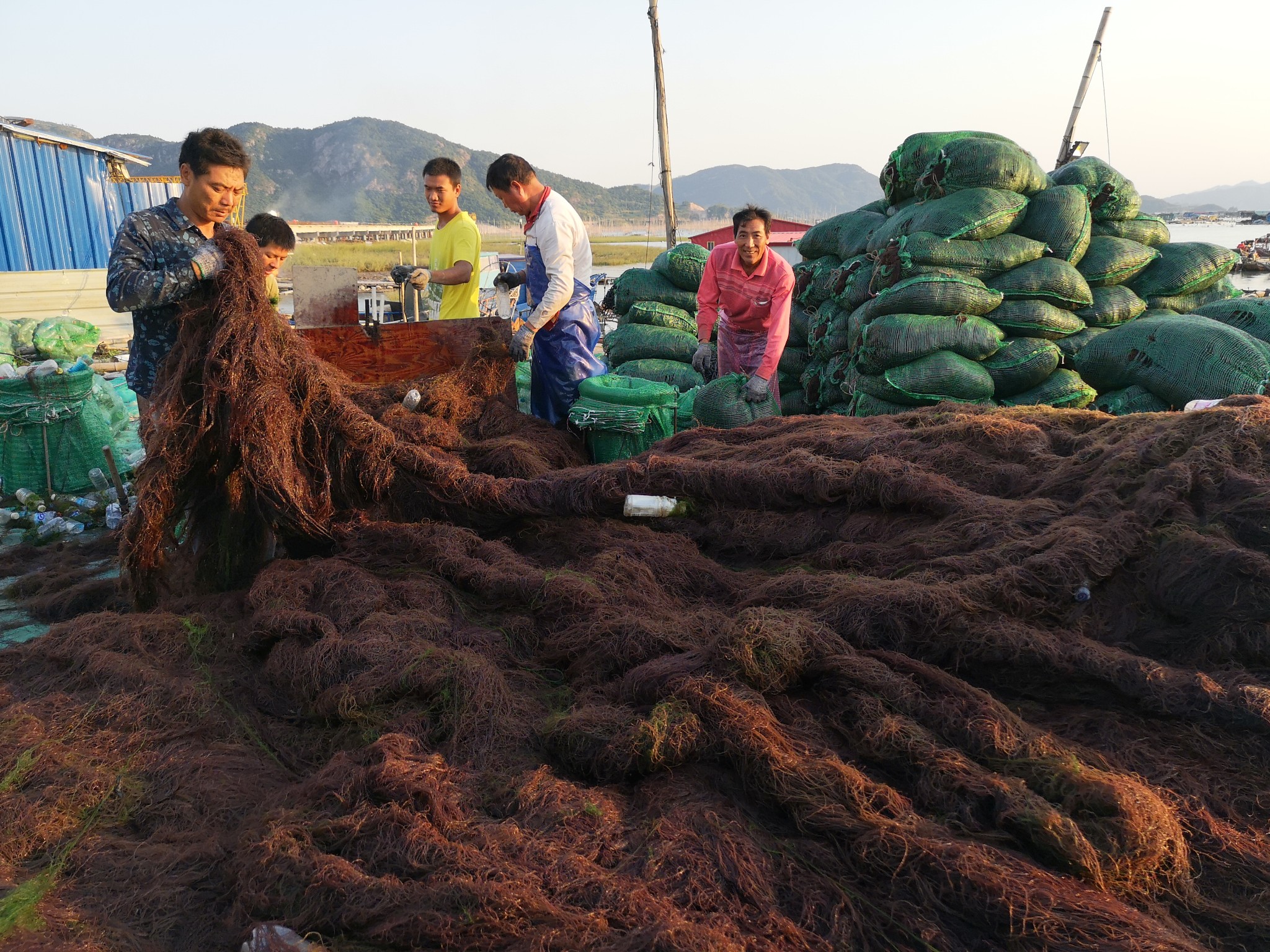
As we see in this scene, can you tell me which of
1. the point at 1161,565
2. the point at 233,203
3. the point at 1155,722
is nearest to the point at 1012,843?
the point at 1155,722

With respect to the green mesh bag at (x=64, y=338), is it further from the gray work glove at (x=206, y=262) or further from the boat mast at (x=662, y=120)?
the boat mast at (x=662, y=120)

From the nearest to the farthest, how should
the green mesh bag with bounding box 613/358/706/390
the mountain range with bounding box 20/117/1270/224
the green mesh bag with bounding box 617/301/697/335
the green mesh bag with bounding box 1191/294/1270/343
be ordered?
1. the green mesh bag with bounding box 1191/294/1270/343
2. the green mesh bag with bounding box 613/358/706/390
3. the green mesh bag with bounding box 617/301/697/335
4. the mountain range with bounding box 20/117/1270/224

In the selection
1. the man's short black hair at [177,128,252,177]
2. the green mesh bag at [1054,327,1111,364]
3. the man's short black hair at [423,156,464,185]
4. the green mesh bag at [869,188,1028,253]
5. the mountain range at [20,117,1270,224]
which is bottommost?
the green mesh bag at [1054,327,1111,364]

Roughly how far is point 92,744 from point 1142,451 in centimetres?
375

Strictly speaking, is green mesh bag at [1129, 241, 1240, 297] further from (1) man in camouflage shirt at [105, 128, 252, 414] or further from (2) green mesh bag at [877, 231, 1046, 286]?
(1) man in camouflage shirt at [105, 128, 252, 414]

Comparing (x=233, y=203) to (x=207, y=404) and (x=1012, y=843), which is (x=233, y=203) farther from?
(x=1012, y=843)

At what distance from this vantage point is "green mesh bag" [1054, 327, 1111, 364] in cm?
604

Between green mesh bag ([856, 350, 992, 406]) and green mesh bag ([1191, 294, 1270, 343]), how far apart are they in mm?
1881

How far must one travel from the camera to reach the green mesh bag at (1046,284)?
19.8ft

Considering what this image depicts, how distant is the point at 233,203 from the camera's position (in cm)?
380

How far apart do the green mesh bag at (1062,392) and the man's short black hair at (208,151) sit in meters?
5.13

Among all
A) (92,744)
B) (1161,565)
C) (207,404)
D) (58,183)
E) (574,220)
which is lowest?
(92,744)

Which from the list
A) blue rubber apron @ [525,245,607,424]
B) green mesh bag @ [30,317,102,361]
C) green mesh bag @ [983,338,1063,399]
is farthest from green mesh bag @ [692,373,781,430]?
green mesh bag @ [30,317,102,361]

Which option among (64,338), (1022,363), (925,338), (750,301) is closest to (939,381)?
(925,338)
